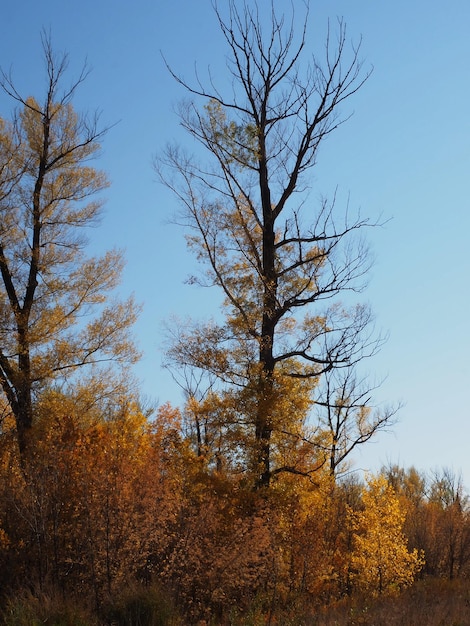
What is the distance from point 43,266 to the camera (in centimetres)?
2061

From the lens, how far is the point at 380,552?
21.8 m

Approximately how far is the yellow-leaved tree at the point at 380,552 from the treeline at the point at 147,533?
162cm

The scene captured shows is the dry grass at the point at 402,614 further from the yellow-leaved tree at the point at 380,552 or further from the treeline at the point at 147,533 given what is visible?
the yellow-leaved tree at the point at 380,552

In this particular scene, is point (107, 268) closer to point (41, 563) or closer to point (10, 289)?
point (10, 289)

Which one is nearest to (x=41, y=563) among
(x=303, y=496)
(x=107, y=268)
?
(x=303, y=496)

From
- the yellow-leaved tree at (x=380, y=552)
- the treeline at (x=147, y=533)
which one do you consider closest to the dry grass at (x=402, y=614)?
the treeline at (x=147, y=533)

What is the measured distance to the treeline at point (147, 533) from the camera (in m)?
13.7

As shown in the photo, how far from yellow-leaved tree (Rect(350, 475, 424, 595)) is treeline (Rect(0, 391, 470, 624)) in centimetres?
162

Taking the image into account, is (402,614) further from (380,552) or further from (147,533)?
(380,552)

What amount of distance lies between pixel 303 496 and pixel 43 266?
9.29 metres

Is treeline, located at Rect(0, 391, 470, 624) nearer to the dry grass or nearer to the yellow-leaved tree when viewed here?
the dry grass

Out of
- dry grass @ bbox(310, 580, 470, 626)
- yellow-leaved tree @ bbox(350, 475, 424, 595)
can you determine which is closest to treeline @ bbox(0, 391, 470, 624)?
dry grass @ bbox(310, 580, 470, 626)

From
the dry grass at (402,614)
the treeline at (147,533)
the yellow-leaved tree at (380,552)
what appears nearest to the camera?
the dry grass at (402,614)

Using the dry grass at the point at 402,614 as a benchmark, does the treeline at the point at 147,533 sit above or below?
above
